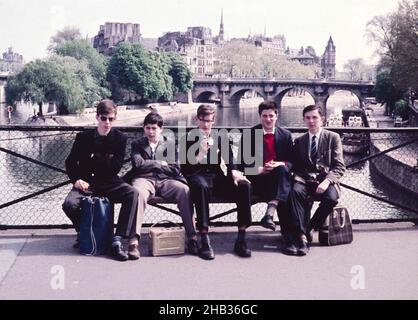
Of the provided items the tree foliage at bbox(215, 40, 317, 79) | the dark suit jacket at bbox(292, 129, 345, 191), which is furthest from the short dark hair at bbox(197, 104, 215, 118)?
the tree foliage at bbox(215, 40, 317, 79)

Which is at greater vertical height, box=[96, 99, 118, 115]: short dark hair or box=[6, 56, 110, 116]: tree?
box=[6, 56, 110, 116]: tree

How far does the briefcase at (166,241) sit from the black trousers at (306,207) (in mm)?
873

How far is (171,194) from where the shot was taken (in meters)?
4.38

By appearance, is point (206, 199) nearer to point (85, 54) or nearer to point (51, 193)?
point (51, 193)

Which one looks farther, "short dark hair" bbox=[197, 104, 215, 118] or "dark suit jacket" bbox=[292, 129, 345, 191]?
"dark suit jacket" bbox=[292, 129, 345, 191]

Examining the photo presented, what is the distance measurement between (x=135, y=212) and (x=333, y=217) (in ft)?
5.09

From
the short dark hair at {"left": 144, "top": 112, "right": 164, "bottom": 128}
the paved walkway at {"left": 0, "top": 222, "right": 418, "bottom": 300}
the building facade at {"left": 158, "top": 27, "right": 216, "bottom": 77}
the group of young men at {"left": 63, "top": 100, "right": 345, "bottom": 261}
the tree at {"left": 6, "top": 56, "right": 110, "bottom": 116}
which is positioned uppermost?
the building facade at {"left": 158, "top": 27, "right": 216, "bottom": 77}

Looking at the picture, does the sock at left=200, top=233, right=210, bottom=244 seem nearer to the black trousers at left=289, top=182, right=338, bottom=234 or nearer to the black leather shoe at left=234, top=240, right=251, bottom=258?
the black leather shoe at left=234, top=240, right=251, bottom=258

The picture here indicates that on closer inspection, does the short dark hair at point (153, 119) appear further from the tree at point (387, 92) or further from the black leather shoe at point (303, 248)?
the tree at point (387, 92)

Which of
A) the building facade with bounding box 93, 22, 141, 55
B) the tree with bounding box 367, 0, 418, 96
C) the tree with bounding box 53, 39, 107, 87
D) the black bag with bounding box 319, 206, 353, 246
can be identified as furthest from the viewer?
the building facade with bounding box 93, 22, 141, 55

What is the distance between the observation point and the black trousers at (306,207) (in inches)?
172

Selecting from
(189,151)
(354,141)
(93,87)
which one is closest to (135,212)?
(189,151)

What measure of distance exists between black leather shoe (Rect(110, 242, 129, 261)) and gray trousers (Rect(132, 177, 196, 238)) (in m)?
0.28

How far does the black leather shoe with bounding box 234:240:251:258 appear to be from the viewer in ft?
A: 13.6
